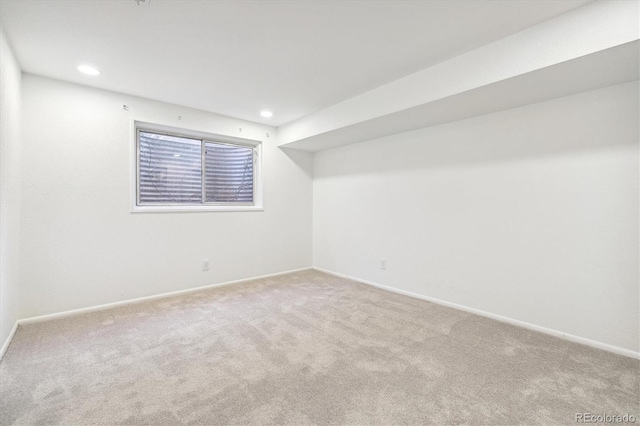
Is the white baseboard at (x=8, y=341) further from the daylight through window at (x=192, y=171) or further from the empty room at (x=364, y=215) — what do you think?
the daylight through window at (x=192, y=171)

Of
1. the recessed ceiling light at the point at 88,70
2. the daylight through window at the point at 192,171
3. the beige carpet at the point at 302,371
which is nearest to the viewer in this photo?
the beige carpet at the point at 302,371

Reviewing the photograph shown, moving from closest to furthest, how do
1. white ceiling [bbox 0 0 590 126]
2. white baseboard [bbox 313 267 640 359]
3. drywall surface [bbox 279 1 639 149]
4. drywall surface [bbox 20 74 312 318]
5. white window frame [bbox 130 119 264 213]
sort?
drywall surface [bbox 279 1 639 149] < white ceiling [bbox 0 0 590 126] < white baseboard [bbox 313 267 640 359] < drywall surface [bbox 20 74 312 318] < white window frame [bbox 130 119 264 213]

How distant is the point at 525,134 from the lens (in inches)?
103

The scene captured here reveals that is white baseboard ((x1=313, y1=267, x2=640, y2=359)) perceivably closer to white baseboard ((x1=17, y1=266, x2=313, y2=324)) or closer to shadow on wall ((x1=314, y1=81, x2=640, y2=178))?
shadow on wall ((x1=314, y1=81, x2=640, y2=178))

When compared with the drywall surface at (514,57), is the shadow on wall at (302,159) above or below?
below

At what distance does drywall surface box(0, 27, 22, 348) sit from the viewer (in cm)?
202

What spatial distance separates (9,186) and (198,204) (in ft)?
6.06

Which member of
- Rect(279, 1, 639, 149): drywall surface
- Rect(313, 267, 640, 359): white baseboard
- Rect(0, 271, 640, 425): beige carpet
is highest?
Rect(279, 1, 639, 149): drywall surface

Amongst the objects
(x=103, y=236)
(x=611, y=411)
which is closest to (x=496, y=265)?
(x=611, y=411)

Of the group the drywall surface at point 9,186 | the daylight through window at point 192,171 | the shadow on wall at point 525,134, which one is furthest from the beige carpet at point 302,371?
the shadow on wall at point 525,134

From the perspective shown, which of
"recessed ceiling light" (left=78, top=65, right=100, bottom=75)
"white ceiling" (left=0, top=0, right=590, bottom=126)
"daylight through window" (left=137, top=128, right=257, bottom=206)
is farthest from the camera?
"daylight through window" (left=137, top=128, right=257, bottom=206)

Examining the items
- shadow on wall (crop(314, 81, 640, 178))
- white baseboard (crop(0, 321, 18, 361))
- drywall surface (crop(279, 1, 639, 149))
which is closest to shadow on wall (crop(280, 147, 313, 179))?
shadow on wall (crop(314, 81, 640, 178))

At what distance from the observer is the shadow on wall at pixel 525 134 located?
7.14 ft

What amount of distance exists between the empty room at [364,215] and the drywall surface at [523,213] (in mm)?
17
